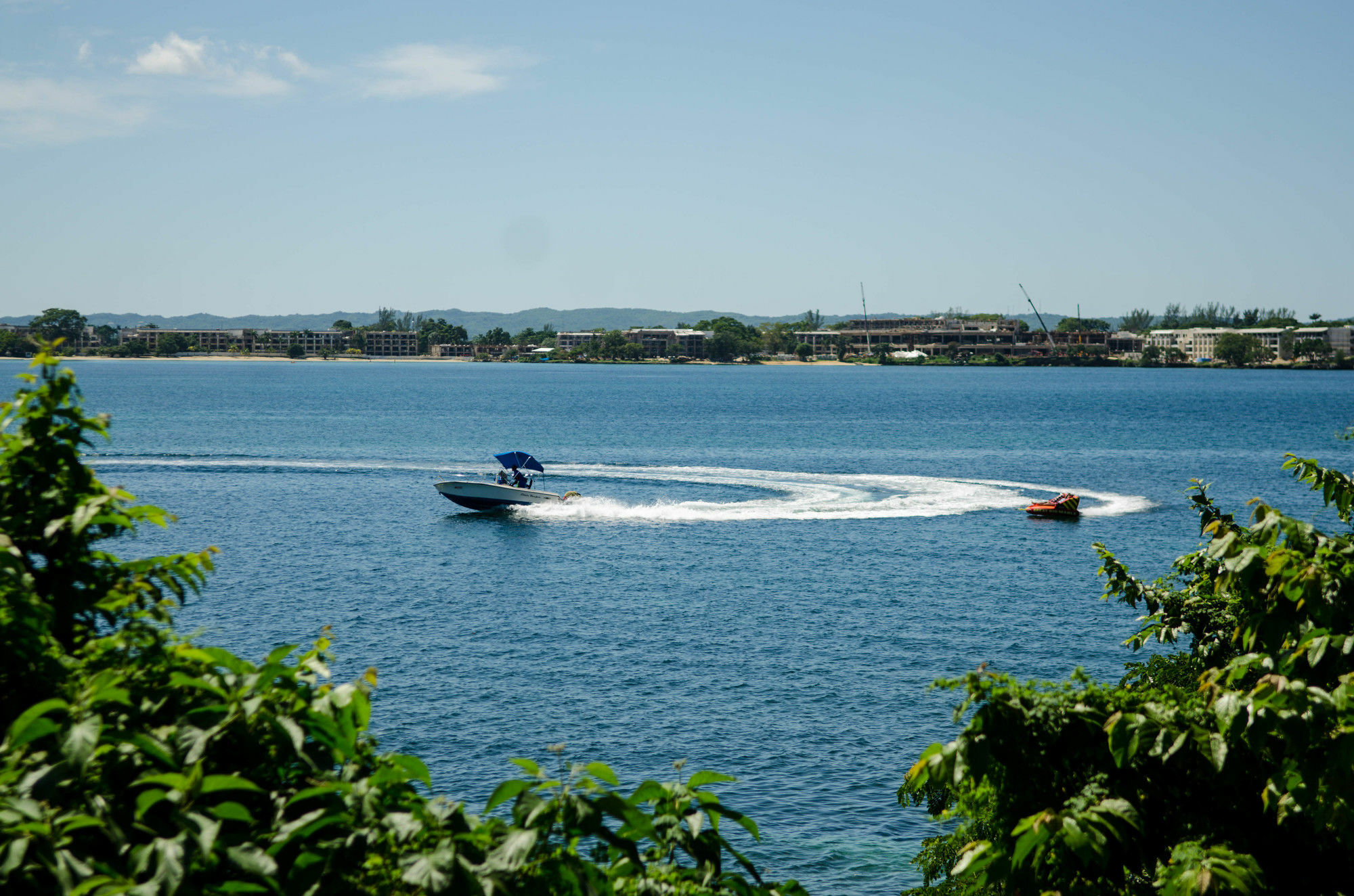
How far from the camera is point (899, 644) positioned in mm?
34781

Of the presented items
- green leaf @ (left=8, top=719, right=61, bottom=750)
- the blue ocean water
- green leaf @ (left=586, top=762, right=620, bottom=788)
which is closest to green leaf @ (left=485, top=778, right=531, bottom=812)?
green leaf @ (left=586, top=762, right=620, bottom=788)

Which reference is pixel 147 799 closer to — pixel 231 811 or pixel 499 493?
pixel 231 811

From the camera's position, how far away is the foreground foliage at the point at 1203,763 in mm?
5746

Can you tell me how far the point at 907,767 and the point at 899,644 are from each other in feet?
34.5

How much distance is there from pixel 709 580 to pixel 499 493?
19729 mm

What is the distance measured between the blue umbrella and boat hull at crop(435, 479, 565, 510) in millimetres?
1565

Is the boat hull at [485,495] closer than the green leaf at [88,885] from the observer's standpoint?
No

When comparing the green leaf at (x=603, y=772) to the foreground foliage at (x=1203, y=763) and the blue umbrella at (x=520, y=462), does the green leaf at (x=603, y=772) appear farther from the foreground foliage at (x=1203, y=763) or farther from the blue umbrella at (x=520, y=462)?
the blue umbrella at (x=520, y=462)

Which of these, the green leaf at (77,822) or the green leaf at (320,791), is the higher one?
the green leaf at (77,822)

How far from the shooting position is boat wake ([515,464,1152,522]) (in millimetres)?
59844

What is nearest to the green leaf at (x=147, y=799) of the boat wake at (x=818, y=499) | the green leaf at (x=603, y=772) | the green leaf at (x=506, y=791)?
the green leaf at (x=506, y=791)

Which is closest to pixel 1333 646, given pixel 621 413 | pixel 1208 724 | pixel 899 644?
pixel 1208 724

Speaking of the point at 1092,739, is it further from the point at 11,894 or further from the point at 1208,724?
the point at 11,894

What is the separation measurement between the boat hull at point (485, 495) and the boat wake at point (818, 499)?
0.56 meters
